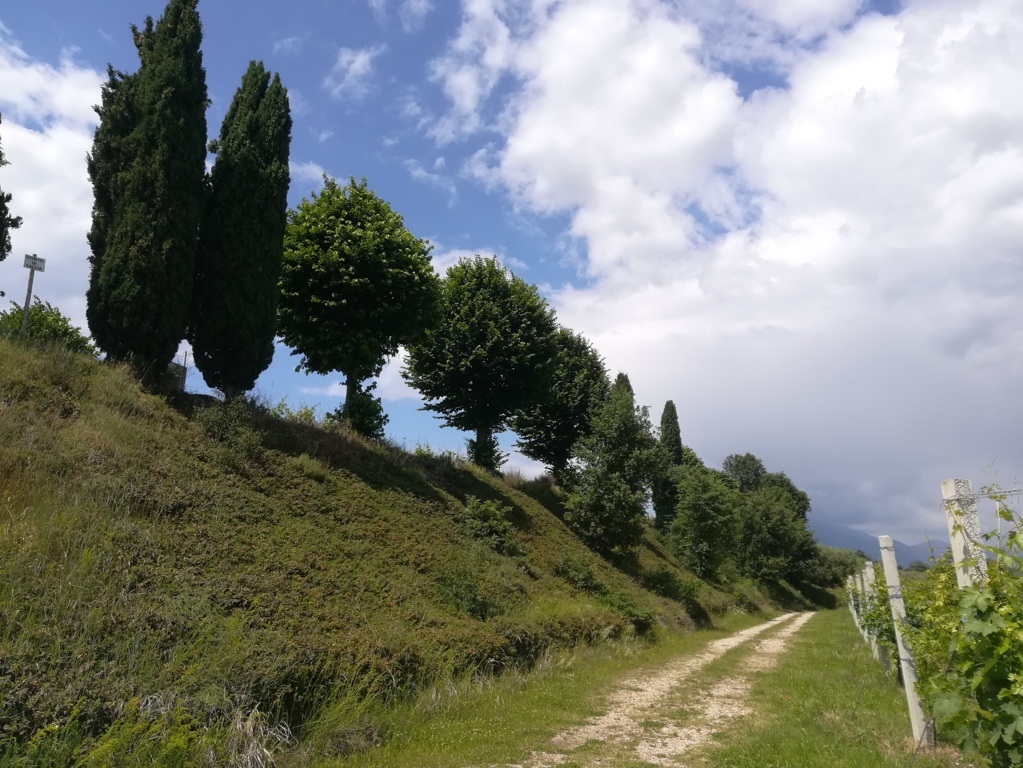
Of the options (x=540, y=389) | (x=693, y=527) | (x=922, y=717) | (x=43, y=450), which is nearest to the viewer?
(x=922, y=717)

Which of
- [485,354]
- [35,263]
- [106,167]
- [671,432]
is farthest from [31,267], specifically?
[671,432]

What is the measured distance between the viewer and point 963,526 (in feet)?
17.2

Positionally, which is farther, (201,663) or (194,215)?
(194,215)

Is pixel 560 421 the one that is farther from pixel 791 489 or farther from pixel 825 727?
pixel 791 489

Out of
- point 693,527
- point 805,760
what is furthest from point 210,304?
point 693,527

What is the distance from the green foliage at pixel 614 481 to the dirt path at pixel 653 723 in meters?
11.6

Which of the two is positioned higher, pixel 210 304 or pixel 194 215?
pixel 194 215

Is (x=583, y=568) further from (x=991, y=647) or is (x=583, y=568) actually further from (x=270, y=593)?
(x=991, y=647)

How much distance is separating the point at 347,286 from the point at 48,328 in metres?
7.59

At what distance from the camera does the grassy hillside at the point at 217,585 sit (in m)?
5.69

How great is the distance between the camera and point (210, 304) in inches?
609

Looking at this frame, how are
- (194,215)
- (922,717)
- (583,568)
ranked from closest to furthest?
(922,717), (194,215), (583,568)

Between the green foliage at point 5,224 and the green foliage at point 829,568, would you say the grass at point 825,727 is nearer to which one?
the green foliage at point 5,224

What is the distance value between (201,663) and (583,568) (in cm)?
1472
